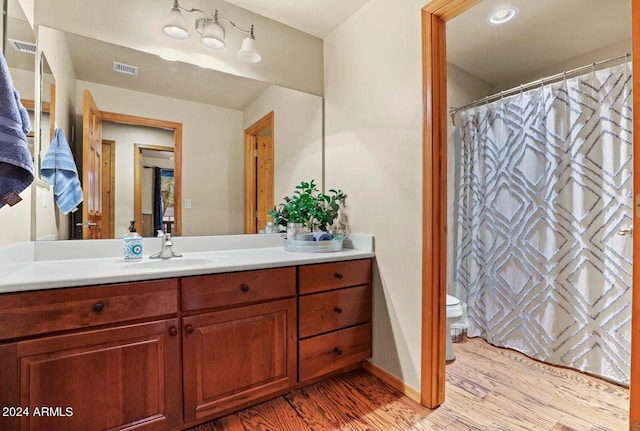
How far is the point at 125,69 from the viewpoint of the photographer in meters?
1.66

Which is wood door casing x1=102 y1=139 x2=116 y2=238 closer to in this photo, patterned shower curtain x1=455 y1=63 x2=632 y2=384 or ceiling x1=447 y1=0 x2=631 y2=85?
ceiling x1=447 y1=0 x2=631 y2=85

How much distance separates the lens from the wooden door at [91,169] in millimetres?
1555

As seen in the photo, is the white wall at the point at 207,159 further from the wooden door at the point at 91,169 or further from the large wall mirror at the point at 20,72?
the large wall mirror at the point at 20,72

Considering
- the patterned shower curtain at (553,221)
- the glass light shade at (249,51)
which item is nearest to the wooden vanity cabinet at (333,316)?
the patterned shower curtain at (553,221)

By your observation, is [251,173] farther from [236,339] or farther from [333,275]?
[236,339]

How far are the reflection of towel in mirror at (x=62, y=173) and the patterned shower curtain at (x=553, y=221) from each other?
2657 millimetres

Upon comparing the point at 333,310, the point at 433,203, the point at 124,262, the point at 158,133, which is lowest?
the point at 333,310

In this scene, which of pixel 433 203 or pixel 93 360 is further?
pixel 433 203

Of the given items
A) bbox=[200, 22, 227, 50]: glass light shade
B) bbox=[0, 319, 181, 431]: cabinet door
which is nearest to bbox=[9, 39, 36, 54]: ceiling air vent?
bbox=[200, 22, 227, 50]: glass light shade

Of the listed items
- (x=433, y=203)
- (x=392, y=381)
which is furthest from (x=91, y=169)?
(x=392, y=381)

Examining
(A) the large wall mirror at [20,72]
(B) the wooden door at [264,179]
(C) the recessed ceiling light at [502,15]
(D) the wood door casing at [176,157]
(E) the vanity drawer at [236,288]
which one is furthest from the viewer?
(B) the wooden door at [264,179]

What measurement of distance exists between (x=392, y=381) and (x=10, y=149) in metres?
1.89

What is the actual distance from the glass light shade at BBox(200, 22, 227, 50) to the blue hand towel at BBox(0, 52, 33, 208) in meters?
1.19

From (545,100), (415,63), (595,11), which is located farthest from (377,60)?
(595,11)
